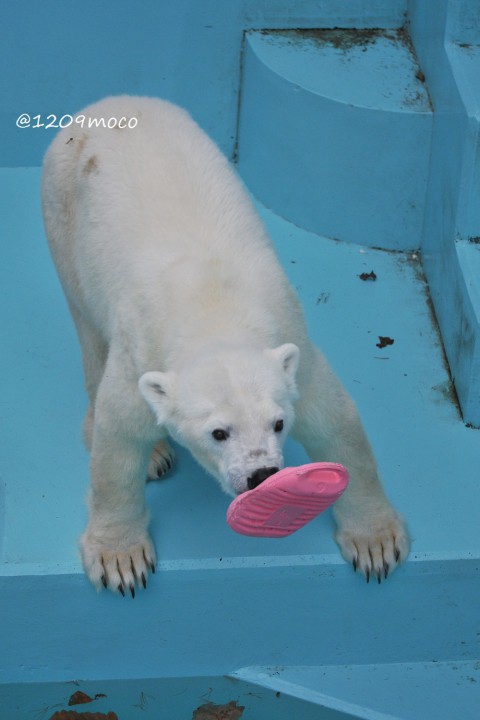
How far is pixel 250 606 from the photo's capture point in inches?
130

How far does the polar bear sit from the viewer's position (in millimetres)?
2539

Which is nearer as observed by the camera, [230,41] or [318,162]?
[318,162]

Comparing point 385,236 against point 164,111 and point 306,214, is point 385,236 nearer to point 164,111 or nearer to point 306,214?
point 306,214

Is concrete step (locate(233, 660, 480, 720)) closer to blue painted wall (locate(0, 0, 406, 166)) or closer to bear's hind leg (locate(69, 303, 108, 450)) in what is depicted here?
bear's hind leg (locate(69, 303, 108, 450))

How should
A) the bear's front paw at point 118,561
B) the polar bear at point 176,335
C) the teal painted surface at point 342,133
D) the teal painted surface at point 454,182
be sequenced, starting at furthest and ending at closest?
the teal painted surface at point 342,133
the teal painted surface at point 454,182
the bear's front paw at point 118,561
the polar bear at point 176,335

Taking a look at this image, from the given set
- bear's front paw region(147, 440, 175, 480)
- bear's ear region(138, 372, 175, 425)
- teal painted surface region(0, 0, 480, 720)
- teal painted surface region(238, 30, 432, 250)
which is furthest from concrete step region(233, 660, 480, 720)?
teal painted surface region(238, 30, 432, 250)

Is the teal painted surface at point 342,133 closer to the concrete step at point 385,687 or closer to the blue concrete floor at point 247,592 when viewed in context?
the blue concrete floor at point 247,592

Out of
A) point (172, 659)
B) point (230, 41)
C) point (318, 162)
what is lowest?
point (172, 659)

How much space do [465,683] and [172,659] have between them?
879 millimetres

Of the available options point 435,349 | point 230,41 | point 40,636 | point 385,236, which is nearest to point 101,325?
point 40,636

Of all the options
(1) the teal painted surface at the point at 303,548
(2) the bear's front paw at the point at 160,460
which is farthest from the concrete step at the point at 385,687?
(2) the bear's front paw at the point at 160,460

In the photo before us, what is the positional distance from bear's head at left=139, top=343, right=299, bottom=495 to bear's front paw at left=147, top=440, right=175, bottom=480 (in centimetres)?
82

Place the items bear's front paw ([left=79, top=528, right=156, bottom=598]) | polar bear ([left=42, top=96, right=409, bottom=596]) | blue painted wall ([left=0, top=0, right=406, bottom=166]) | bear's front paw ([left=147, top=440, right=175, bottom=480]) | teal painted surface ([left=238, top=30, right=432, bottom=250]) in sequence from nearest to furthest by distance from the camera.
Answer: polar bear ([left=42, top=96, right=409, bottom=596])
bear's front paw ([left=79, top=528, right=156, bottom=598])
bear's front paw ([left=147, top=440, right=175, bottom=480])
teal painted surface ([left=238, top=30, right=432, bottom=250])
blue painted wall ([left=0, top=0, right=406, bottom=166])

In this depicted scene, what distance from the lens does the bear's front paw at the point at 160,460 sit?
3.48 meters
